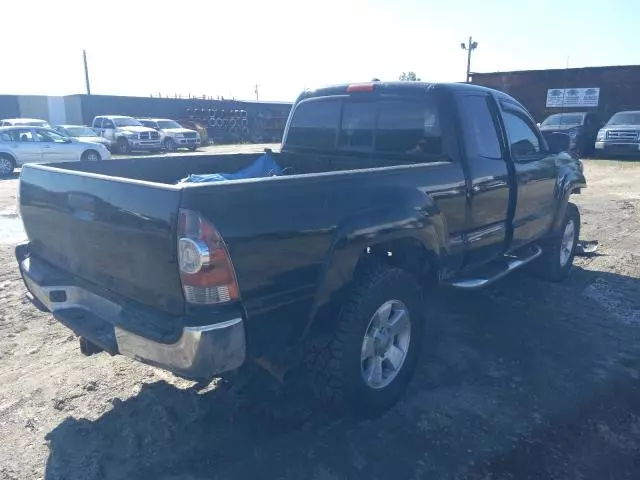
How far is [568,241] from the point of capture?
624cm

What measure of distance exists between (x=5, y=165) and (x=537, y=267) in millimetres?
16665

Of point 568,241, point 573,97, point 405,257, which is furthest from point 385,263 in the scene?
point 573,97

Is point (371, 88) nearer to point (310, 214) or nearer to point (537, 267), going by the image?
point (310, 214)

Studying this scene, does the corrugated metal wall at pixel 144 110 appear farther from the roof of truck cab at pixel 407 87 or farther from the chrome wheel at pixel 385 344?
the chrome wheel at pixel 385 344

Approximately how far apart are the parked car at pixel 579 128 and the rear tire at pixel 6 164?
20.0 meters

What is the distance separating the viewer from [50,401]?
11.3 feet

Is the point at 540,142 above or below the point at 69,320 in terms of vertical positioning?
above

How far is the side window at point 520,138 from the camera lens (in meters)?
4.82

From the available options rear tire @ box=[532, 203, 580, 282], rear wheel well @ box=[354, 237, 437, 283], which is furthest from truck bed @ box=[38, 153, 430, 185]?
rear tire @ box=[532, 203, 580, 282]

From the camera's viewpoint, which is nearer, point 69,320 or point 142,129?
point 69,320

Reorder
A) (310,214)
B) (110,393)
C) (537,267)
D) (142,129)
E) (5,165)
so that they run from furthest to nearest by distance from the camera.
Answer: (142,129) → (5,165) → (537,267) → (110,393) → (310,214)

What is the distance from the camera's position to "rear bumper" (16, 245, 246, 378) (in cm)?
239

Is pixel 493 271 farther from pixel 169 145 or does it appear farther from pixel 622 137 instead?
pixel 169 145

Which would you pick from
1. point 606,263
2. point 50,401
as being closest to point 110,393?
point 50,401
